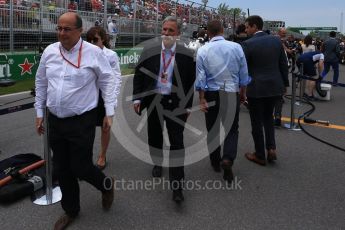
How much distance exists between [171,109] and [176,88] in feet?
0.72

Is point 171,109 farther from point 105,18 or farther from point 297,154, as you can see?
point 105,18

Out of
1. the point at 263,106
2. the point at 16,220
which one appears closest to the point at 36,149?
the point at 16,220

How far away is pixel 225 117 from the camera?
193 inches

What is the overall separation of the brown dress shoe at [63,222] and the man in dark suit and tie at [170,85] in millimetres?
1019

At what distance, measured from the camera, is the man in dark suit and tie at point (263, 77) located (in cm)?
509

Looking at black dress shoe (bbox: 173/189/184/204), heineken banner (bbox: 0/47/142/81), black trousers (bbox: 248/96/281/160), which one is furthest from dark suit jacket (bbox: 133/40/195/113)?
heineken banner (bbox: 0/47/142/81)

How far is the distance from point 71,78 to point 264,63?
2.75 m

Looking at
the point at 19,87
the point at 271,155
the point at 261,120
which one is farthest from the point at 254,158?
the point at 19,87

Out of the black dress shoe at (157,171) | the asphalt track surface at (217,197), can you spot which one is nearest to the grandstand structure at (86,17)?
the asphalt track surface at (217,197)

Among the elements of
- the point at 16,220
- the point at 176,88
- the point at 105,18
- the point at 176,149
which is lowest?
the point at 16,220

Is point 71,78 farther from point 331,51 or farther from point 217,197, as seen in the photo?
point 331,51

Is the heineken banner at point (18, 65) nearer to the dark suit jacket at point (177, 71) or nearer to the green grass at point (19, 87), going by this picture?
the green grass at point (19, 87)

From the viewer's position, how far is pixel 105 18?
17.2 m

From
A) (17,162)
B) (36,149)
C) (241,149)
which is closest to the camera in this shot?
(17,162)
